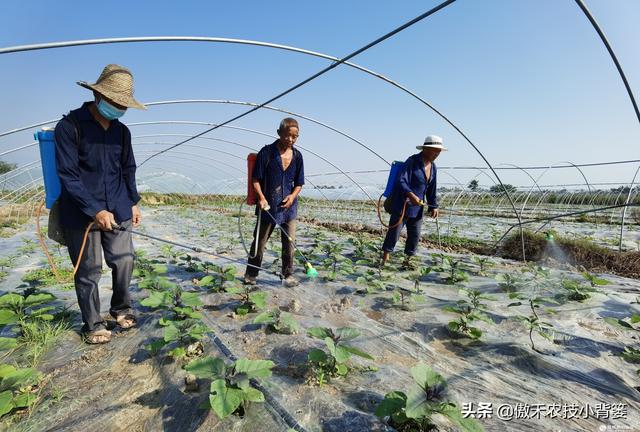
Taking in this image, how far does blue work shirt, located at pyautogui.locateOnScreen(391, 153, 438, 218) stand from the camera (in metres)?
4.12

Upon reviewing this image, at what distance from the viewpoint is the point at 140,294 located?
3.03 m

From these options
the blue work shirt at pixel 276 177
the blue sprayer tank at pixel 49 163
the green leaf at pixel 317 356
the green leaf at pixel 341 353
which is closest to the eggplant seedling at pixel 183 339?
the green leaf at pixel 317 356

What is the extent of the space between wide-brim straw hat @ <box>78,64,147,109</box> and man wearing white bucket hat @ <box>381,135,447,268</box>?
2961mm

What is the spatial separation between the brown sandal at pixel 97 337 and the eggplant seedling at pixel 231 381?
3.44 feet

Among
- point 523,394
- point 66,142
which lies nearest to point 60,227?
point 66,142

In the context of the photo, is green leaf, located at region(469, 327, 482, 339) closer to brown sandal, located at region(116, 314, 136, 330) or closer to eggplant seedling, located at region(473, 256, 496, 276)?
eggplant seedling, located at region(473, 256, 496, 276)

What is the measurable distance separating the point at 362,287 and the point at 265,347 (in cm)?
159

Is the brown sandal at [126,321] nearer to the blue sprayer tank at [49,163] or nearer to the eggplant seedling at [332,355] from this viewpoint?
the blue sprayer tank at [49,163]

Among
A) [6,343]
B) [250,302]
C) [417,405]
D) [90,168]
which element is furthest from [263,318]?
[90,168]

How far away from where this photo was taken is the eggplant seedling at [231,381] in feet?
4.37

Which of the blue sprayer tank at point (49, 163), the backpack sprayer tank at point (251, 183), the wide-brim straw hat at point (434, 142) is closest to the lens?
the blue sprayer tank at point (49, 163)

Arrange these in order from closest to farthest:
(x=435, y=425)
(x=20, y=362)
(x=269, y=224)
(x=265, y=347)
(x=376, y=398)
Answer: (x=435, y=425) < (x=376, y=398) < (x=20, y=362) < (x=265, y=347) < (x=269, y=224)

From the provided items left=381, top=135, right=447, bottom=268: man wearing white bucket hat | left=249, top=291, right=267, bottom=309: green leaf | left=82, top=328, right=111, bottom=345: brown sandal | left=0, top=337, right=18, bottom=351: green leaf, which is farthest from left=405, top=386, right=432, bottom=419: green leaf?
left=381, top=135, right=447, bottom=268: man wearing white bucket hat

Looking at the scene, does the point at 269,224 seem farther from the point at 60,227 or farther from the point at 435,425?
the point at 435,425
